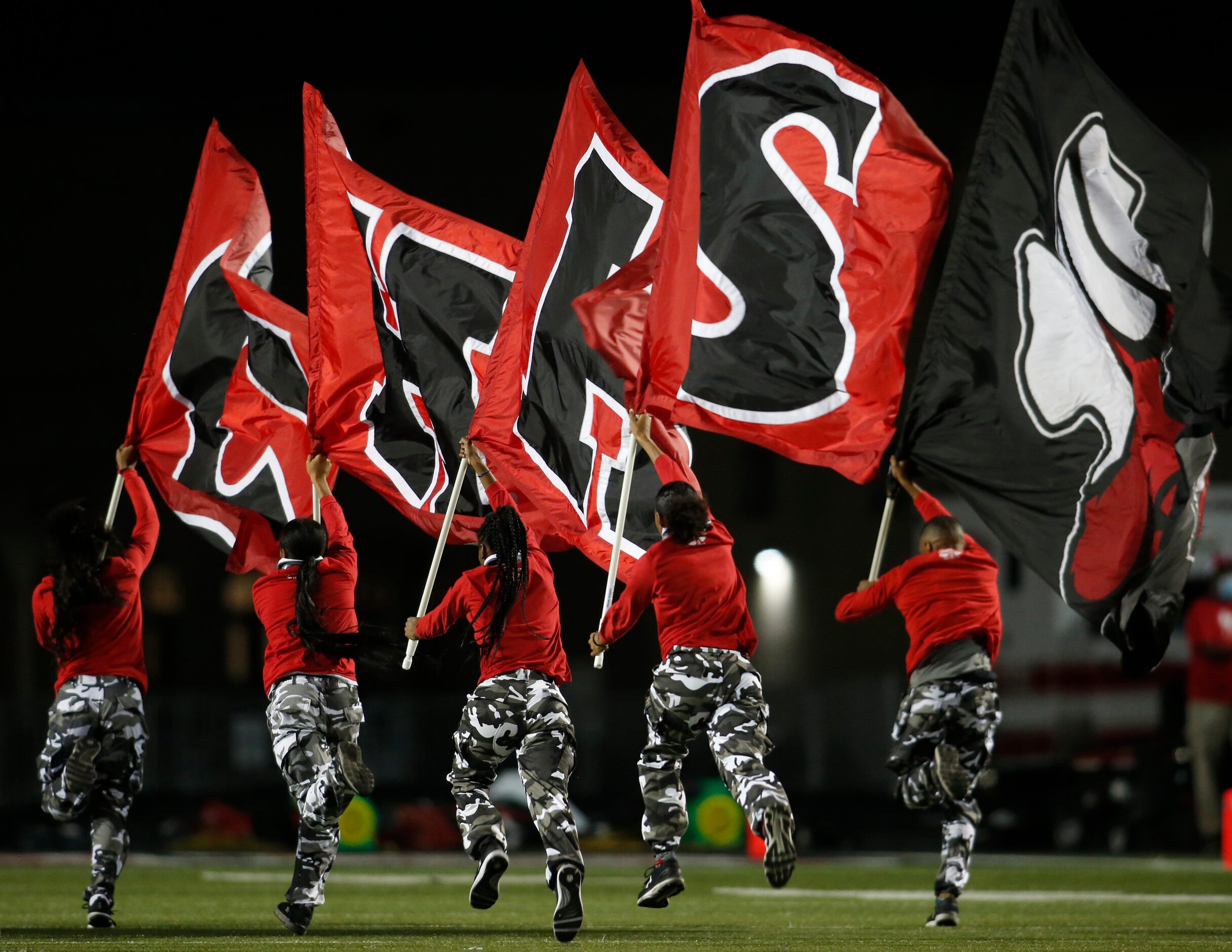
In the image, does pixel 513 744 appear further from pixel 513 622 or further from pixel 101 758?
pixel 101 758

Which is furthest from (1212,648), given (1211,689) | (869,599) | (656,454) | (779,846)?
(779,846)

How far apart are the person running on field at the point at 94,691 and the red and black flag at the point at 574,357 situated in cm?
224

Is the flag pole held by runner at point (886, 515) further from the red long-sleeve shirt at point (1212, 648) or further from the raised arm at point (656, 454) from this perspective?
the red long-sleeve shirt at point (1212, 648)

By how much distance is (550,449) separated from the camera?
1088cm

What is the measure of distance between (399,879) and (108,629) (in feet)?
19.7

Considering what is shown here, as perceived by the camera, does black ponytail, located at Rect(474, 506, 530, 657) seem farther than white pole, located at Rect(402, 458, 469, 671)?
No

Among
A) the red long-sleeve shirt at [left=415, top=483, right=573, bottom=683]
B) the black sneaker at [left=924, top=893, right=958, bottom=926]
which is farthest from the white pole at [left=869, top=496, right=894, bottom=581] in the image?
the black sneaker at [left=924, top=893, right=958, bottom=926]

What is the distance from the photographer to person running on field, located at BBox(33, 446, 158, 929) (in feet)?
33.9

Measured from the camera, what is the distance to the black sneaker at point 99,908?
403 inches

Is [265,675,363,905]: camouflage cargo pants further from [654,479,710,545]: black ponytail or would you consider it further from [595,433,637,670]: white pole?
[654,479,710,545]: black ponytail

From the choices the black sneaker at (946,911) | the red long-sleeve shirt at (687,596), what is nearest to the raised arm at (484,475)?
the red long-sleeve shirt at (687,596)

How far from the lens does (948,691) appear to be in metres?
10.5

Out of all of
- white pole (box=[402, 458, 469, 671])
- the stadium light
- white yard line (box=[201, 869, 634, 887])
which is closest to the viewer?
white pole (box=[402, 458, 469, 671])

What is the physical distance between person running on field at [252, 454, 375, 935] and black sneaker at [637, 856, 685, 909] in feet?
4.83
